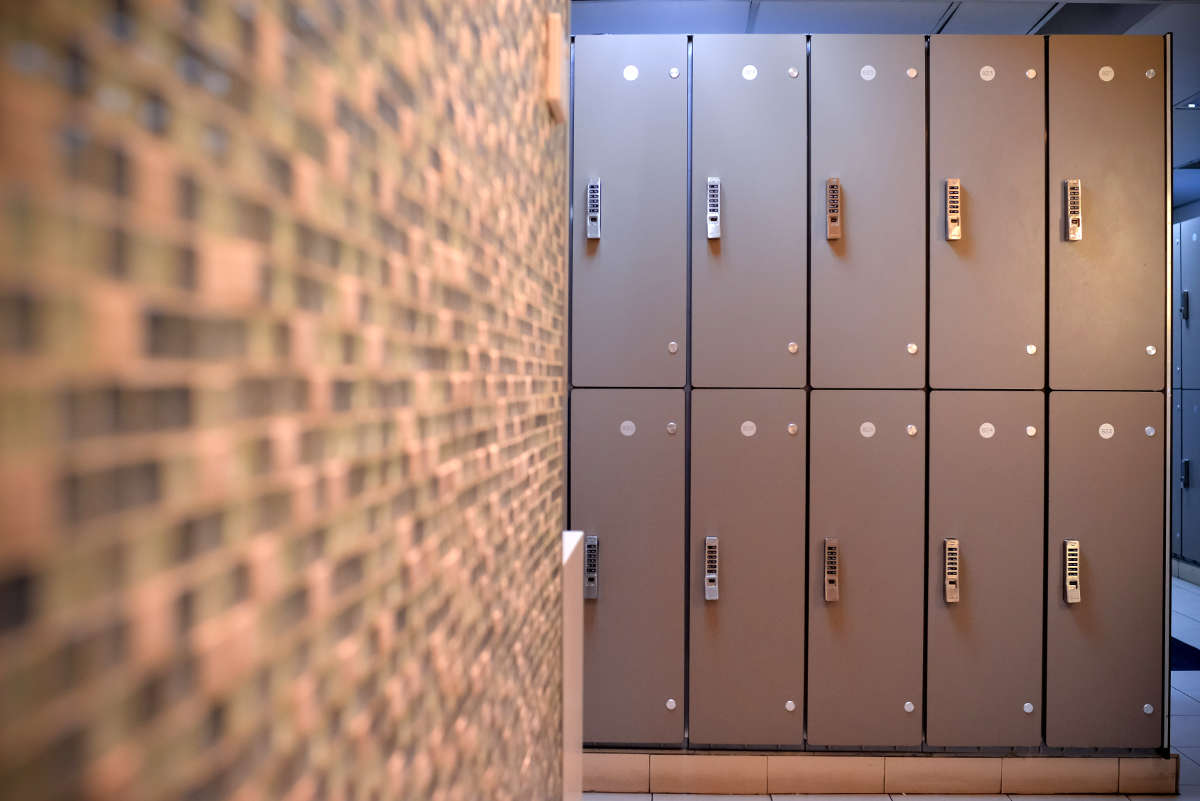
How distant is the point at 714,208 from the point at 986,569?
137 centimetres

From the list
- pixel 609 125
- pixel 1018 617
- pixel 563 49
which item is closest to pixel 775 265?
pixel 609 125

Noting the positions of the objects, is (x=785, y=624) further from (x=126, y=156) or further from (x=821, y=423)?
(x=126, y=156)

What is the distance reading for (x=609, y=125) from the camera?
2125 mm

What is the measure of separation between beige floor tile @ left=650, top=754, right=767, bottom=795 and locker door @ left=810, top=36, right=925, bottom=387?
1.19 meters

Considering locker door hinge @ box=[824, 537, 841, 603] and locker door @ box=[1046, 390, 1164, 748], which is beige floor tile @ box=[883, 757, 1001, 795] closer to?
locker door @ box=[1046, 390, 1164, 748]

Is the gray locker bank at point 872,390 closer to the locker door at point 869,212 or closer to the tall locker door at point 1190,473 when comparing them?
the locker door at point 869,212

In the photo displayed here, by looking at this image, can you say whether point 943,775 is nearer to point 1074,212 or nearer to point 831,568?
point 831,568

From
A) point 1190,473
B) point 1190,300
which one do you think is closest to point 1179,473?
point 1190,473

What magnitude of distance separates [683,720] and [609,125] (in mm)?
1852

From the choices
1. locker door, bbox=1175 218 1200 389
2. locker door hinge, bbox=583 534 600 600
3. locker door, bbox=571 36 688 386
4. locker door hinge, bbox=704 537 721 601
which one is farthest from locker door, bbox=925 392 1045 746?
locker door, bbox=1175 218 1200 389

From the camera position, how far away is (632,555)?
82.9 inches

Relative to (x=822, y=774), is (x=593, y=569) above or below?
above

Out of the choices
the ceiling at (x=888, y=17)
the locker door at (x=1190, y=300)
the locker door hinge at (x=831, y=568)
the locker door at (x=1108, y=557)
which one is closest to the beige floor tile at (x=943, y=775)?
the locker door at (x=1108, y=557)

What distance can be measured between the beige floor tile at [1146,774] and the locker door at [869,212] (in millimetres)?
1347
